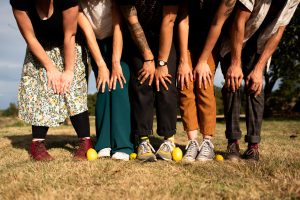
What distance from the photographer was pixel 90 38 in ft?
13.5

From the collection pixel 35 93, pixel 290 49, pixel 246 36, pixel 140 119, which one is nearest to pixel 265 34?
pixel 246 36

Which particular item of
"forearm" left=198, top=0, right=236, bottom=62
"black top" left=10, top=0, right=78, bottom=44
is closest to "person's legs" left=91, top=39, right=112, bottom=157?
"black top" left=10, top=0, right=78, bottom=44

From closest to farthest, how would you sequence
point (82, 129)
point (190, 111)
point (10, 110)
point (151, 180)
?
point (151, 180), point (190, 111), point (82, 129), point (10, 110)

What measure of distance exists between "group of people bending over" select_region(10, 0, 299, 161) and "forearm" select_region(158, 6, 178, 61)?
1cm

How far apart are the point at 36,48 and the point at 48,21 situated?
1.08 ft

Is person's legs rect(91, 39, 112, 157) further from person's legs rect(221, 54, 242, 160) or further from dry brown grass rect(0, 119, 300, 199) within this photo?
person's legs rect(221, 54, 242, 160)

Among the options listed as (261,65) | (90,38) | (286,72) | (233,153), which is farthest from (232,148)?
(286,72)

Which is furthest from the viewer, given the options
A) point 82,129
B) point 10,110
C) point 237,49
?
point 10,110

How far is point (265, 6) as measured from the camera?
377cm

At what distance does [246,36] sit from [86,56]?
6.22ft

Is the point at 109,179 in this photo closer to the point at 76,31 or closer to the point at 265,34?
the point at 76,31

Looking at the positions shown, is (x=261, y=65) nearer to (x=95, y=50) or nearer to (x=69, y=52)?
(x=95, y=50)

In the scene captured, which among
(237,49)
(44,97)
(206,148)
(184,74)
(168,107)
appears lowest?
(206,148)

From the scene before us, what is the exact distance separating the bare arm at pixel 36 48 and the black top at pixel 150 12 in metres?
0.98
